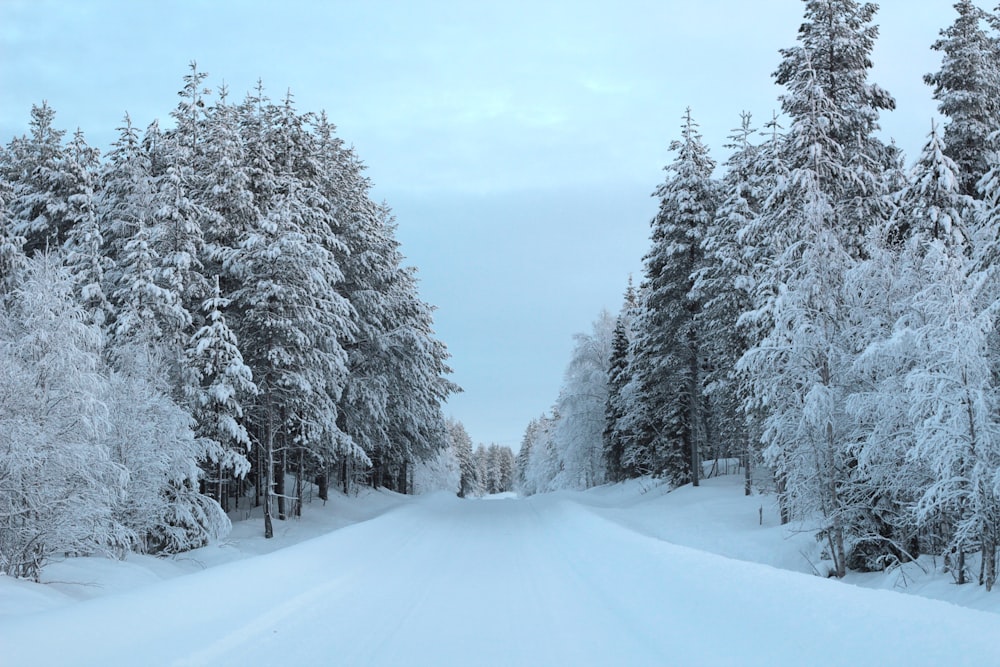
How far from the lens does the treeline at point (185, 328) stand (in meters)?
13.3

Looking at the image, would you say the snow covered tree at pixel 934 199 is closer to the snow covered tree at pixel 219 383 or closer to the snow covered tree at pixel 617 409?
the snow covered tree at pixel 219 383

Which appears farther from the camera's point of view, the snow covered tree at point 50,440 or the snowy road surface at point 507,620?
the snow covered tree at point 50,440

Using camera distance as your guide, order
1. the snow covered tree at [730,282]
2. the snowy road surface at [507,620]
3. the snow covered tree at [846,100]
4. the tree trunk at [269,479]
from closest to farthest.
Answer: the snowy road surface at [507,620] < the snow covered tree at [846,100] < the tree trunk at [269,479] < the snow covered tree at [730,282]

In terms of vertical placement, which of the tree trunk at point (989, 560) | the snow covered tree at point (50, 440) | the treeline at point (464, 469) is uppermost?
the snow covered tree at point (50, 440)

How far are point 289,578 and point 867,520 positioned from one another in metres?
11.8

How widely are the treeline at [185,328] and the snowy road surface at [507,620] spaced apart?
178 inches

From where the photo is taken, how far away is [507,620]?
8781 mm

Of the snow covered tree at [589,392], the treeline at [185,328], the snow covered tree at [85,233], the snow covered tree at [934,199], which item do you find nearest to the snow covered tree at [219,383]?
the treeline at [185,328]

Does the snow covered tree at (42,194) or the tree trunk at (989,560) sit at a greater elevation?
the snow covered tree at (42,194)

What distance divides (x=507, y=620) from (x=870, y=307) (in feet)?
36.9

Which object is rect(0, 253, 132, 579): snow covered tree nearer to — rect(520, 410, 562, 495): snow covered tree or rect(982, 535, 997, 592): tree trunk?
rect(982, 535, 997, 592): tree trunk

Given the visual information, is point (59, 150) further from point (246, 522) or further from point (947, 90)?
point (947, 90)

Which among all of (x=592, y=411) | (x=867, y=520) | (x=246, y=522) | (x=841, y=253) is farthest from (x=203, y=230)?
(x=592, y=411)

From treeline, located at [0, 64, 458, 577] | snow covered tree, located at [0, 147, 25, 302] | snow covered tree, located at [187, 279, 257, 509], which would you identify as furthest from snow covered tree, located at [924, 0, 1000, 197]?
snow covered tree, located at [0, 147, 25, 302]
